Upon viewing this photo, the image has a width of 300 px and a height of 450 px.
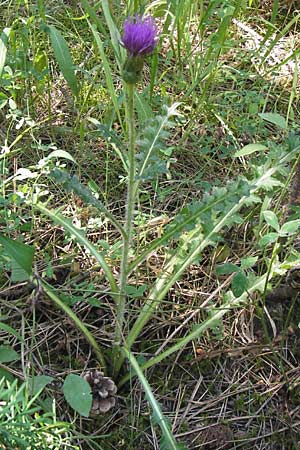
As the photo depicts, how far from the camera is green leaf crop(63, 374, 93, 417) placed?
1422 millimetres

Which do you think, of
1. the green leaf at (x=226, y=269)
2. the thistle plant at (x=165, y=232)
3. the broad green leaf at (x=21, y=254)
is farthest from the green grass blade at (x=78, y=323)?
the green leaf at (x=226, y=269)

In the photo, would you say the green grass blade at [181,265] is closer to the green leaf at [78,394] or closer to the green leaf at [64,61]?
the green leaf at [78,394]

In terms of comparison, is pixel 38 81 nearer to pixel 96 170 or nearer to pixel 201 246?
pixel 96 170

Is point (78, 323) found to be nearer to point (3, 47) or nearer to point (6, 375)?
point (6, 375)

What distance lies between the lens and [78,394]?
144 centimetres

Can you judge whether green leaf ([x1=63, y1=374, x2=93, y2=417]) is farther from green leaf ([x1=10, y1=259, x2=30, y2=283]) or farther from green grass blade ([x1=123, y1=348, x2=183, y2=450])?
green leaf ([x1=10, y1=259, x2=30, y2=283])

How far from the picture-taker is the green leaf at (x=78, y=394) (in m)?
1.42

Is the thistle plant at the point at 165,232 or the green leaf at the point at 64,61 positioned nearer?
the thistle plant at the point at 165,232

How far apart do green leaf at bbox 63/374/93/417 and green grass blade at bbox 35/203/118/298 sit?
217mm

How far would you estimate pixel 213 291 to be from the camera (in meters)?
1.77

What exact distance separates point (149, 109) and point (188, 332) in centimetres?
70

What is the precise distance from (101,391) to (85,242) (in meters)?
0.36

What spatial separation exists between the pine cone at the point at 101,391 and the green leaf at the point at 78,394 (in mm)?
54

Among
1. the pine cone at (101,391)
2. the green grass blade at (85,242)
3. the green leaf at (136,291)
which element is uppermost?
the green grass blade at (85,242)
